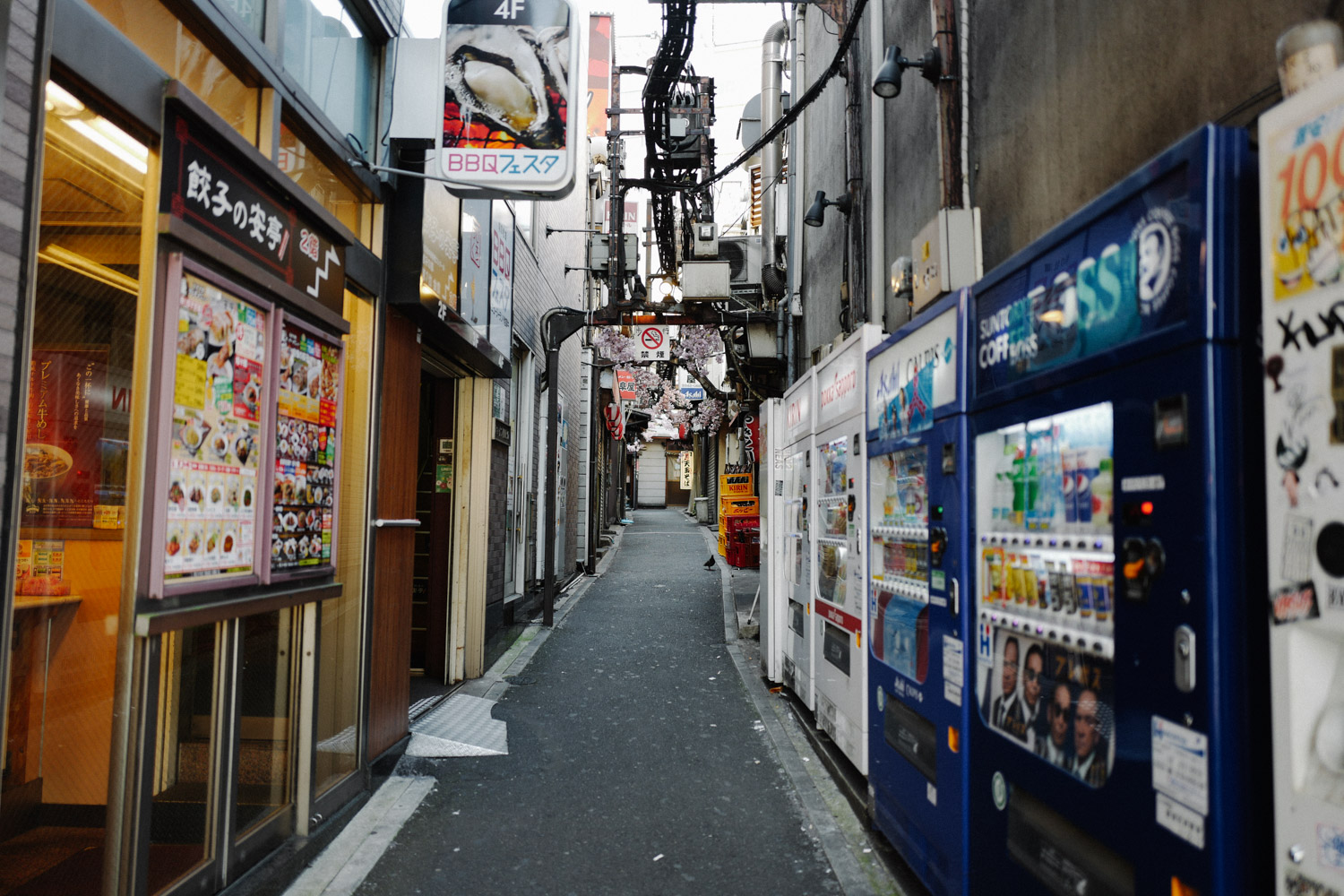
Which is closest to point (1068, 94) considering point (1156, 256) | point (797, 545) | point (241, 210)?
point (1156, 256)

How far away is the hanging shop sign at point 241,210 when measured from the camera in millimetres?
3094

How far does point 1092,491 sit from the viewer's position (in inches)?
101

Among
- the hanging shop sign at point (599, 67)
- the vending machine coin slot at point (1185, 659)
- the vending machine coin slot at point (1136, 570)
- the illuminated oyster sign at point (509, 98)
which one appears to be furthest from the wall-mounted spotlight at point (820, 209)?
the hanging shop sign at point (599, 67)

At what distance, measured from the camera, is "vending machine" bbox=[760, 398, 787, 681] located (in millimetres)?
7875

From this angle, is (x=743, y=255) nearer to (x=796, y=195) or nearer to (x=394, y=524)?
(x=796, y=195)

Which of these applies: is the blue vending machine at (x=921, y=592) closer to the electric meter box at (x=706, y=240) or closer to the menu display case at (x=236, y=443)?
the menu display case at (x=236, y=443)

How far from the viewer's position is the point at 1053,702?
2.73m

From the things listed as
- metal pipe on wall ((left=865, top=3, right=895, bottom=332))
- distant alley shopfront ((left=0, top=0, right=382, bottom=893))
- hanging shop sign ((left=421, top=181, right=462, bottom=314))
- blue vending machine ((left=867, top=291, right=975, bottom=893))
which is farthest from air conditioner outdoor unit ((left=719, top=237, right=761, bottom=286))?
distant alley shopfront ((left=0, top=0, right=382, bottom=893))

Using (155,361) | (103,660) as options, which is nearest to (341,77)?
(155,361)

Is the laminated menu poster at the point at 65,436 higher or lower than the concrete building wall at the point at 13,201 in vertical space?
lower

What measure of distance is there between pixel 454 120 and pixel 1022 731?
412 cm

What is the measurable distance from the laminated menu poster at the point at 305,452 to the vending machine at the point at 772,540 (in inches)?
176

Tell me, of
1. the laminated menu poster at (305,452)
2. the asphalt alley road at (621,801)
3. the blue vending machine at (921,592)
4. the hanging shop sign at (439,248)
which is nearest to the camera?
the blue vending machine at (921,592)

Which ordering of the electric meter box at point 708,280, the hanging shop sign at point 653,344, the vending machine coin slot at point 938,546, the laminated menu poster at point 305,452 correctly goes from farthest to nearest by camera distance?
the hanging shop sign at point 653,344, the electric meter box at point 708,280, the laminated menu poster at point 305,452, the vending machine coin slot at point 938,546
